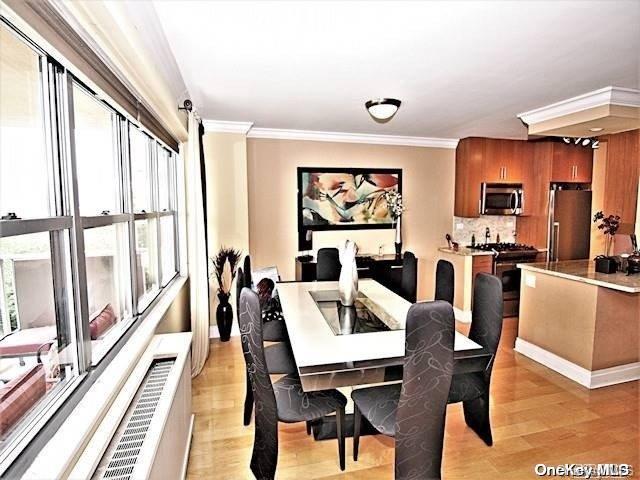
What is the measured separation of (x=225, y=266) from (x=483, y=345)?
2.93m

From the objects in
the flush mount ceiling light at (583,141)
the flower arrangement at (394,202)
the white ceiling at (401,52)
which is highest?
the white ceiling at (401,52)

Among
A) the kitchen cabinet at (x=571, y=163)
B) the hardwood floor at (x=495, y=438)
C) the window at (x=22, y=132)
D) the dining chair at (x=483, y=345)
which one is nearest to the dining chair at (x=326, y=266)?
the hardwood floor at (x=495, y=438)

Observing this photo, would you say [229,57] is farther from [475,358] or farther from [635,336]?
[635,336]

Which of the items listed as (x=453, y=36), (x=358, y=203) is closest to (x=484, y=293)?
(x=453, y=36)

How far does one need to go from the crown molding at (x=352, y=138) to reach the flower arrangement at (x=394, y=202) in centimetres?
69

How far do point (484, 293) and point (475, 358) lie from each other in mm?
584

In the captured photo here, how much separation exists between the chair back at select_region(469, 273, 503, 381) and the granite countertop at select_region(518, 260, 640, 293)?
130cm

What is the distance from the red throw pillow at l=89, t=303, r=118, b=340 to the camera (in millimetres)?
1682

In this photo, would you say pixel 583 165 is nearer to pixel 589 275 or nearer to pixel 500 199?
pixel 500 199

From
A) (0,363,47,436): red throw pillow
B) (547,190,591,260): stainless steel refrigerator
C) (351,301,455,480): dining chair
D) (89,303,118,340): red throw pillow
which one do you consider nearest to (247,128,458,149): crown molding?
(547,190,591,260): stainless steel refrigerator

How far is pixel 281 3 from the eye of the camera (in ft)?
5.55

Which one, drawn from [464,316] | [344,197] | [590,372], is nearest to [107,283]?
[344,197]

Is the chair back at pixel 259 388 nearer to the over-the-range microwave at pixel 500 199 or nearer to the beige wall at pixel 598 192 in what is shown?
the over-the-range microwave at pixel 500 199

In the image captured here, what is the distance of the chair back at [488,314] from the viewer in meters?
2.26
